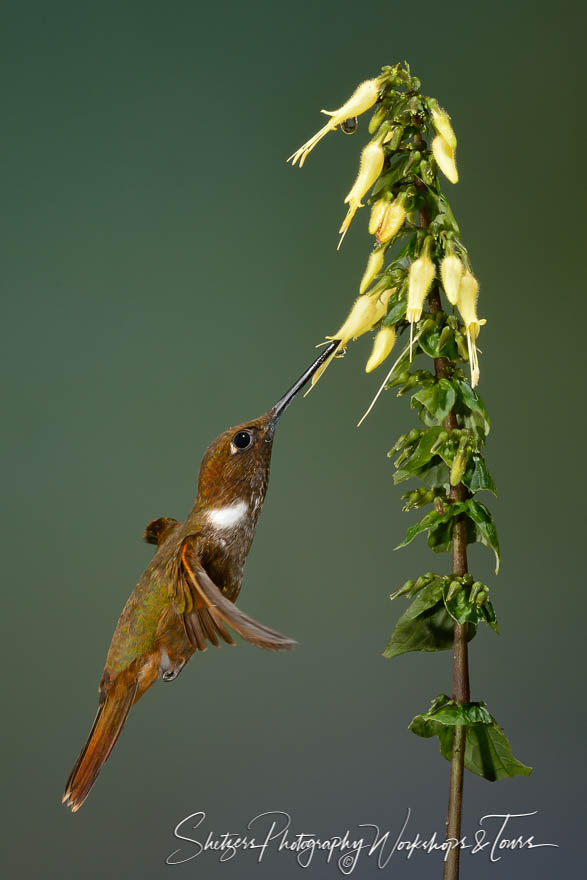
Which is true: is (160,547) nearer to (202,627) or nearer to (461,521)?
(202,627)

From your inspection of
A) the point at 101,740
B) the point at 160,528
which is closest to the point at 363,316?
the point at 160,528

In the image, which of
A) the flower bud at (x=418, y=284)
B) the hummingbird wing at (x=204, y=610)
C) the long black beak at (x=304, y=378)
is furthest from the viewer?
the long black beak at (x=304, y=378)

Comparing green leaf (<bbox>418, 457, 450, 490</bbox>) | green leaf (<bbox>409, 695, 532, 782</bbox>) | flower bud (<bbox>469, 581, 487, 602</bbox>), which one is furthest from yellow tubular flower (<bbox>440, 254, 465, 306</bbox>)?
green leaf (<bbox>409, 695, 532, 782</bbox>)

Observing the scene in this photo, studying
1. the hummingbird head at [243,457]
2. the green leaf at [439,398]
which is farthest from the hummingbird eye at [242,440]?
the green leaf at [439,398]

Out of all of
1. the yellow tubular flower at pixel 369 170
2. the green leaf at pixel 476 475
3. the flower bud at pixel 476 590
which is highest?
the yellow tubular flower at pixel 369 170

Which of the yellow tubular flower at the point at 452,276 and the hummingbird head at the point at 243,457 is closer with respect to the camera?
the yellow tubular flower at the point at 452,276

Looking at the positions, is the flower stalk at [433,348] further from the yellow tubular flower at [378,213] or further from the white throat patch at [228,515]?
the white throat patch at [228,515]

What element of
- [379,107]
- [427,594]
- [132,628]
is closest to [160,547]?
[132,628]

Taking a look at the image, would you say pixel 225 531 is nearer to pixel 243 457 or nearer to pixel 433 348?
pixel 243 457
